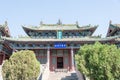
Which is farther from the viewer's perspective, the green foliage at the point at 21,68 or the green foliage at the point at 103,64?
the green foliage at the point at 21,68

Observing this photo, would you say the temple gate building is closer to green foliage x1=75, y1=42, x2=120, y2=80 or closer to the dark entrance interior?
the dark entrance interior

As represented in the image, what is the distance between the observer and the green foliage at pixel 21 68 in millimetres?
19125

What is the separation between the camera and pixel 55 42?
3275 centimetres

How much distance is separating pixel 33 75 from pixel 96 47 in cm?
540

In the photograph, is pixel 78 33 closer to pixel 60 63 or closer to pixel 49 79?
pixel 60 63

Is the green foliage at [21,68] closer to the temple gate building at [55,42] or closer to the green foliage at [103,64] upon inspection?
the green foliage at [103,64]

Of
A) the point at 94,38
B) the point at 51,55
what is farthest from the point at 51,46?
the point at 94,38

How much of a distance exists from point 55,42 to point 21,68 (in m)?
13.8

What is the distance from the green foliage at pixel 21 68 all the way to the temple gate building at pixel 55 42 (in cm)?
976

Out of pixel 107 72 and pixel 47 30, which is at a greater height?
pixel 47 30

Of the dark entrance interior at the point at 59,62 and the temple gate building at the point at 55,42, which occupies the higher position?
the temple gate building at the point at 55,42

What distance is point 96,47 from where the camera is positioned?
1919 cm

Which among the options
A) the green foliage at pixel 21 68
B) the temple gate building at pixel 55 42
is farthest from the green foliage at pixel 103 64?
the temple gate building at pixel 55 42

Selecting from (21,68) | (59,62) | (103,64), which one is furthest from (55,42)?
(103,64)
